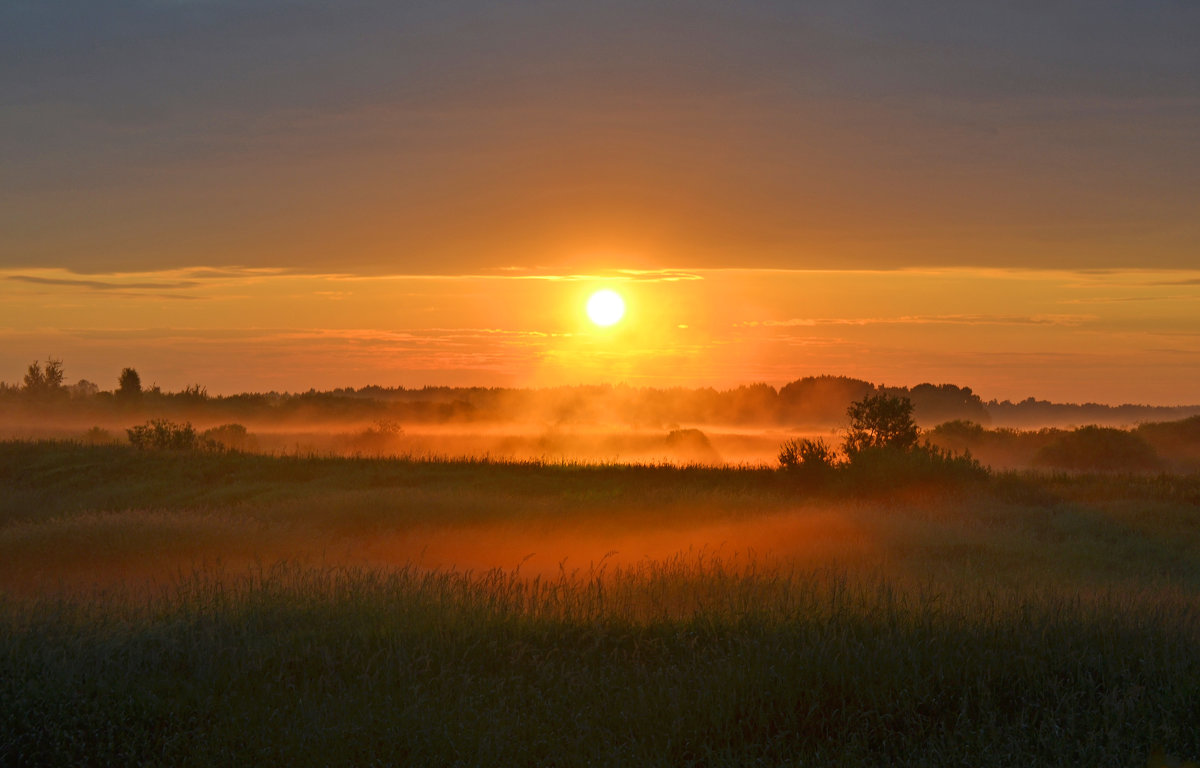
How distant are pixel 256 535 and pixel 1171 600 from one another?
1627 cm

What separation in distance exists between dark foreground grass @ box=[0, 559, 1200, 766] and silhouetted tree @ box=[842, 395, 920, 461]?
2223cm

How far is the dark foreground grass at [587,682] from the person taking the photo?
277 inches

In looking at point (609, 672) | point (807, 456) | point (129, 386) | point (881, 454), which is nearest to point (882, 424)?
point (881, 454)

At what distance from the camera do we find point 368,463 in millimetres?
33438

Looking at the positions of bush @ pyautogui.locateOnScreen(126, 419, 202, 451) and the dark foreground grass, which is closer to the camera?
the dark foreground grass

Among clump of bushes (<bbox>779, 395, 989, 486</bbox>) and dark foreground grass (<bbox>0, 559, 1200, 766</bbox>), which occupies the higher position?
clump of bushes (<bbox>779, 395, 989, 486</bbox>)

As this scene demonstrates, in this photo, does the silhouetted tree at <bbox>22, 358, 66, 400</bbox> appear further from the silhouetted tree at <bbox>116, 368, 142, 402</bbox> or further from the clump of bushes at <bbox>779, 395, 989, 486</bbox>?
the clump of bushes at <bbox>779, 395, 989, 486</bbox>

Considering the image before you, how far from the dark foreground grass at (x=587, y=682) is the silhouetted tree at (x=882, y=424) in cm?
2223

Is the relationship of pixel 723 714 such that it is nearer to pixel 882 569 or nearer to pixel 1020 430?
pixel 882 569

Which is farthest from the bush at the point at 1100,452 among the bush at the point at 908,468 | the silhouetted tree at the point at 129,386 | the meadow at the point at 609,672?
the silhouetted tree at the point at 129,386

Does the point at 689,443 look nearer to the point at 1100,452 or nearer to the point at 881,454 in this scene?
the point at 1100,452

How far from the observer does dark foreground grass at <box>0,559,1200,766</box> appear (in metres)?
7.03

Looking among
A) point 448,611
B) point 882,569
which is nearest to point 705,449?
point 882,569

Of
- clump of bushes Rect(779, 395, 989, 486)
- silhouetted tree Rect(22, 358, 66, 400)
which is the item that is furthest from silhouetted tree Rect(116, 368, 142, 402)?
clump of bushes Rect(779, 395, 989, 486)
